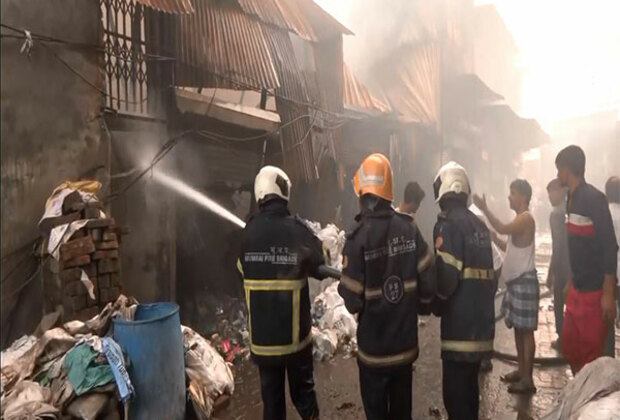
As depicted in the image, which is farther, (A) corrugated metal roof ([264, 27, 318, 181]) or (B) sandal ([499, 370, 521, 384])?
(A) corrugated metal roof ([264, 27, 318, 181])

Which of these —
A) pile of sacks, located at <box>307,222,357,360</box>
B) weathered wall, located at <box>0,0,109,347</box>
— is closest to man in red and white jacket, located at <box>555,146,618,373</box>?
pile of sacks, located at <box>307,222,357,360</box>

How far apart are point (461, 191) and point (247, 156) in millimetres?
5133

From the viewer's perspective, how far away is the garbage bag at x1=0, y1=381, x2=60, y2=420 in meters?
3.20

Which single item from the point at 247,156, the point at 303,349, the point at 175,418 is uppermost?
the point at 247,156

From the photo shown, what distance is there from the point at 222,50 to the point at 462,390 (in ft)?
17.6

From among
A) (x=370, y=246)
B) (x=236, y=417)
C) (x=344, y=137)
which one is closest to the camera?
(x=370, y=246)

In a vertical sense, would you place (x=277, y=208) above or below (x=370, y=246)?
above

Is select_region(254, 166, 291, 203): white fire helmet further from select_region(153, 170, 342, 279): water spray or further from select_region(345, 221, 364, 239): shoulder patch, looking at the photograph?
select_region(153, 170, 342, 279): water spray

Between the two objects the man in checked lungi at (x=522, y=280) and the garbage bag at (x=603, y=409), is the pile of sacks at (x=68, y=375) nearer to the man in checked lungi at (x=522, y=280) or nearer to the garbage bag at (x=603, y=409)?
the garbage bag at (x=603, y=409)

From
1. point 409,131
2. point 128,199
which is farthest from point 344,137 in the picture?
point 128,199

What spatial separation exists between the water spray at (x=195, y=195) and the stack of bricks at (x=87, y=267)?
1.65 metres

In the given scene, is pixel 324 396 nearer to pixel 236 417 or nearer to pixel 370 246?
pixel 236 417

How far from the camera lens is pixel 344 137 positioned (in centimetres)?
1141

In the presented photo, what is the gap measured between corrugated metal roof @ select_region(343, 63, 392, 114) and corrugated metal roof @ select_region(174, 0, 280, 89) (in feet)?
13.9
